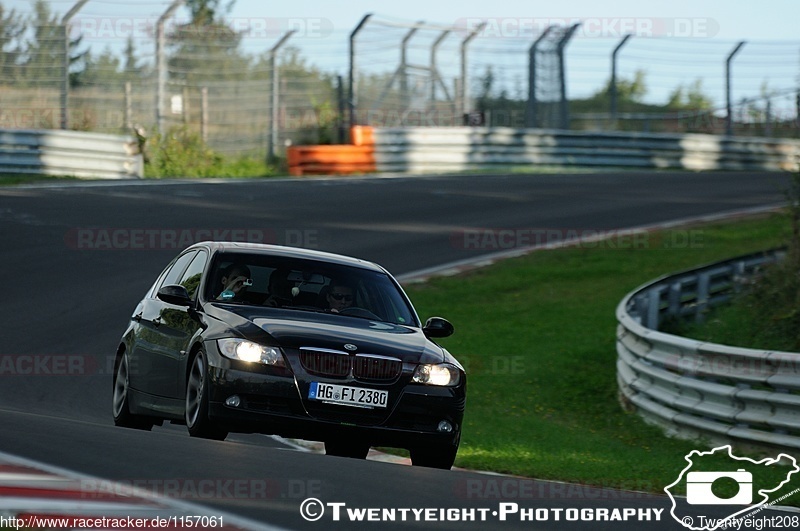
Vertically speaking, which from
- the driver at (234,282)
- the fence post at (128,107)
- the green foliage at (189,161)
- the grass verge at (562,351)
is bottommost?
the grass verge at (562,351)

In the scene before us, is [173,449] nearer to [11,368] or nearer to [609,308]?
[11,368]

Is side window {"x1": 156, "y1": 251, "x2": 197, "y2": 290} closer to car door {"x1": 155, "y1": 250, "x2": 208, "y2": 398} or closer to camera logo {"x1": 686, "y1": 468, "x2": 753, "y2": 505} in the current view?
car door {"x1": 155, "y1": 250, "x2": 208, "y2": 398}

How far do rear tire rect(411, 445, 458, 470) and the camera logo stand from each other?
147 centimetres

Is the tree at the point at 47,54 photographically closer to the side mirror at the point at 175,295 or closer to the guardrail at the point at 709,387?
the guardrail at the point at 709,387

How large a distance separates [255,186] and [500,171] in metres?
7.40

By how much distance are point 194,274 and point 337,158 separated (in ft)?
62.3

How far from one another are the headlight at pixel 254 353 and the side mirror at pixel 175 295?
922 millimetres

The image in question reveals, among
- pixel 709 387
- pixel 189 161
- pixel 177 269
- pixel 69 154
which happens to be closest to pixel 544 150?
pixel 189 161

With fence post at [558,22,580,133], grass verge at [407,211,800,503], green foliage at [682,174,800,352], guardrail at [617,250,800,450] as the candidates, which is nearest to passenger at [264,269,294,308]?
grass verge at [407,211,800,503]

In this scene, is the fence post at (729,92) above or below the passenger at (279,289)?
above

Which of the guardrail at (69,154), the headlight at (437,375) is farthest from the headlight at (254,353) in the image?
the guardrail at (69,154)

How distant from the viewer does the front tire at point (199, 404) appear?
798 centimetres

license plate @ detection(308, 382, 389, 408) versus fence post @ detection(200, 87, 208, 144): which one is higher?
fence post @ detection(200, 87, 208, 144)

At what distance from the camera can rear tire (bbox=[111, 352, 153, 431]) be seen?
31.4ft
